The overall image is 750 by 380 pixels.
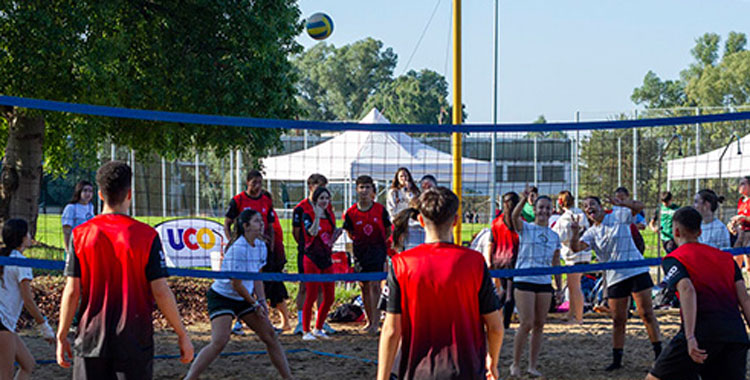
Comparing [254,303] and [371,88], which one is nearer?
[254,303]

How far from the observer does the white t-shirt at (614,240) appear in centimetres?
739

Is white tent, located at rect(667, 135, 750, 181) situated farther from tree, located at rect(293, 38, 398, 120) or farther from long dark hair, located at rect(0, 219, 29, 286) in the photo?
tree, located at rect(293, 38, 398, 120)

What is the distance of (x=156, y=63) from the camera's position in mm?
11477

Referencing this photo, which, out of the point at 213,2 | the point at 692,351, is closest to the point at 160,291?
the point at 692,351

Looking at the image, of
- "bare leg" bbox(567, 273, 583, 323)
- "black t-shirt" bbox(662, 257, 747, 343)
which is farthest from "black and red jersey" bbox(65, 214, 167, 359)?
"bare leg" bbox(567, 273, 583, 323)

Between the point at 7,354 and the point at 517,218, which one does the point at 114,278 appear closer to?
the point at 7,354

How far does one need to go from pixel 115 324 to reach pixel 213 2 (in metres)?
7.99

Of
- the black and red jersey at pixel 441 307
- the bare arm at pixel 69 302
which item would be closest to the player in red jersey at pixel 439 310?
the black and red jersey at pixel 441 307

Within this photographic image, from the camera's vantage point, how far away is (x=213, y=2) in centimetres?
1128

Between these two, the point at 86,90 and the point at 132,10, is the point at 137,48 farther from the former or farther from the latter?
the point at 86,90

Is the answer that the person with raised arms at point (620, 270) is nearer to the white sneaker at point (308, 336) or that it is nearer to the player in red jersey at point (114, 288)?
the white sneaker at point (308, 336)

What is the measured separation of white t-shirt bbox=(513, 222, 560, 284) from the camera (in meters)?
7.16

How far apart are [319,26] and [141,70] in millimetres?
3302

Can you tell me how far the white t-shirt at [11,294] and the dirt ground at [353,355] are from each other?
1765 millimetres
